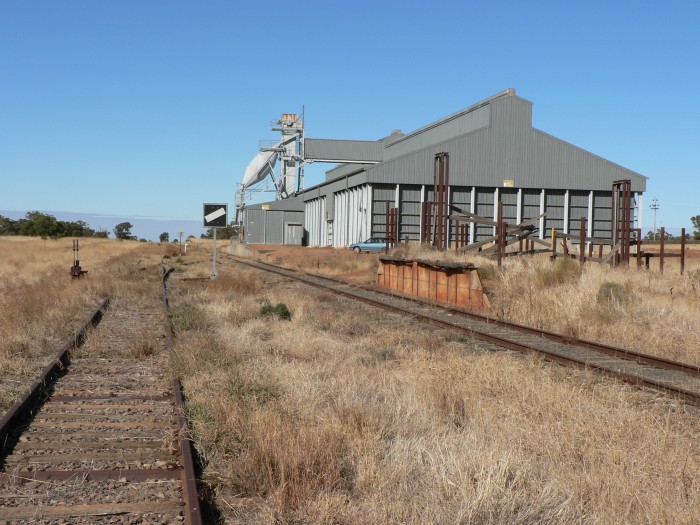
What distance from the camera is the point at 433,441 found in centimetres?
548

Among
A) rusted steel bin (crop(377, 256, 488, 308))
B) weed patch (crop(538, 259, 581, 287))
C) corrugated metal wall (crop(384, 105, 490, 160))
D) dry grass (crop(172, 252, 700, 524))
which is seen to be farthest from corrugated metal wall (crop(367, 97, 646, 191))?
dry grass (crop(172, 252, 700, 524))

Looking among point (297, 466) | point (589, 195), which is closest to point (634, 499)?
point (297, 466)

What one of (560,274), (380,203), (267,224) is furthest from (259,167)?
(560,274)

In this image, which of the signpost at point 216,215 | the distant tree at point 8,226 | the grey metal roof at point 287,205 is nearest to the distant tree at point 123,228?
the distant tree at point 8,226

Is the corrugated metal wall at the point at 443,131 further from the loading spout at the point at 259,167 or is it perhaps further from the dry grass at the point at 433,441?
the dry grass at the point at 433,441

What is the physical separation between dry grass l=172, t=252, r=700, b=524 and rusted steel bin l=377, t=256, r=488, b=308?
8.07 m

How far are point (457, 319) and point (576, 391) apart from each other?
7.59 meters

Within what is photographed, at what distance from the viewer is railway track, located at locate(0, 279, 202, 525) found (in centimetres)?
431

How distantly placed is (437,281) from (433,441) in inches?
550

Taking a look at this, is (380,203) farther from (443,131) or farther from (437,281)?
(437,281)

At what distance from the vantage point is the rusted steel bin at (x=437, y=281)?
1725 centimetres

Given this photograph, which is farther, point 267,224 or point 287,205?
point 287,205

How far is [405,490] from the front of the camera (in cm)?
457

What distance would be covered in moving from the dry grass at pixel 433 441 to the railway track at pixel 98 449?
28 centimetres
